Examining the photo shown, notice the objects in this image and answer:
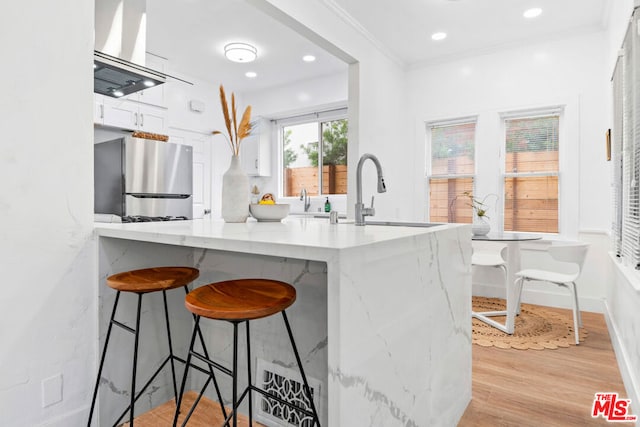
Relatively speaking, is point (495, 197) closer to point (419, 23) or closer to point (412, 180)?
point (412, 180)

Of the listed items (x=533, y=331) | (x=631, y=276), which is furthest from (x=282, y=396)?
(x=533, y=331)

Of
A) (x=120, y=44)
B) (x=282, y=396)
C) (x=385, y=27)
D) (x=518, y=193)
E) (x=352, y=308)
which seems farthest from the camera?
(x=518, y=193)

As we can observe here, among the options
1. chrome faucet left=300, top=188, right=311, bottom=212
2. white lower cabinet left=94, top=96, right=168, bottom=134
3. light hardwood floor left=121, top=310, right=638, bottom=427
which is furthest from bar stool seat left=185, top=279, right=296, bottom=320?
chrome faucet left=300, top=188, right=311, bottom=212

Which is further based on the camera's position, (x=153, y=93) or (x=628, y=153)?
(x=153, y=93)

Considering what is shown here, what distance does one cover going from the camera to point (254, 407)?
1.79 metres

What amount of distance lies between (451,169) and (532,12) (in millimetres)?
1733

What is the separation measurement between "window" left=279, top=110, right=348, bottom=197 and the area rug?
2.68 meters

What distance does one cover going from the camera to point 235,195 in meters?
2.04

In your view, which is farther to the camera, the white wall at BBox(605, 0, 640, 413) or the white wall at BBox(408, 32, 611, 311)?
the white wall at BBox(408, 32, 611, 311)

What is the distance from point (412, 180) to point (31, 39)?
3972 mm

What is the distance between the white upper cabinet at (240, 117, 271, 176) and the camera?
5804mm

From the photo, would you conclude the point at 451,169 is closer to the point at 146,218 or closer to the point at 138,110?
the point at 146,218

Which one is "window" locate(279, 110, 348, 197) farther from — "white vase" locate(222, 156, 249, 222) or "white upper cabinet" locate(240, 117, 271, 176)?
"white vase" locate(222, 156, 249, 222)

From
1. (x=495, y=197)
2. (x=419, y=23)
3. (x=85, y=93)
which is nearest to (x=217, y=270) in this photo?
(x=85, y=93)
